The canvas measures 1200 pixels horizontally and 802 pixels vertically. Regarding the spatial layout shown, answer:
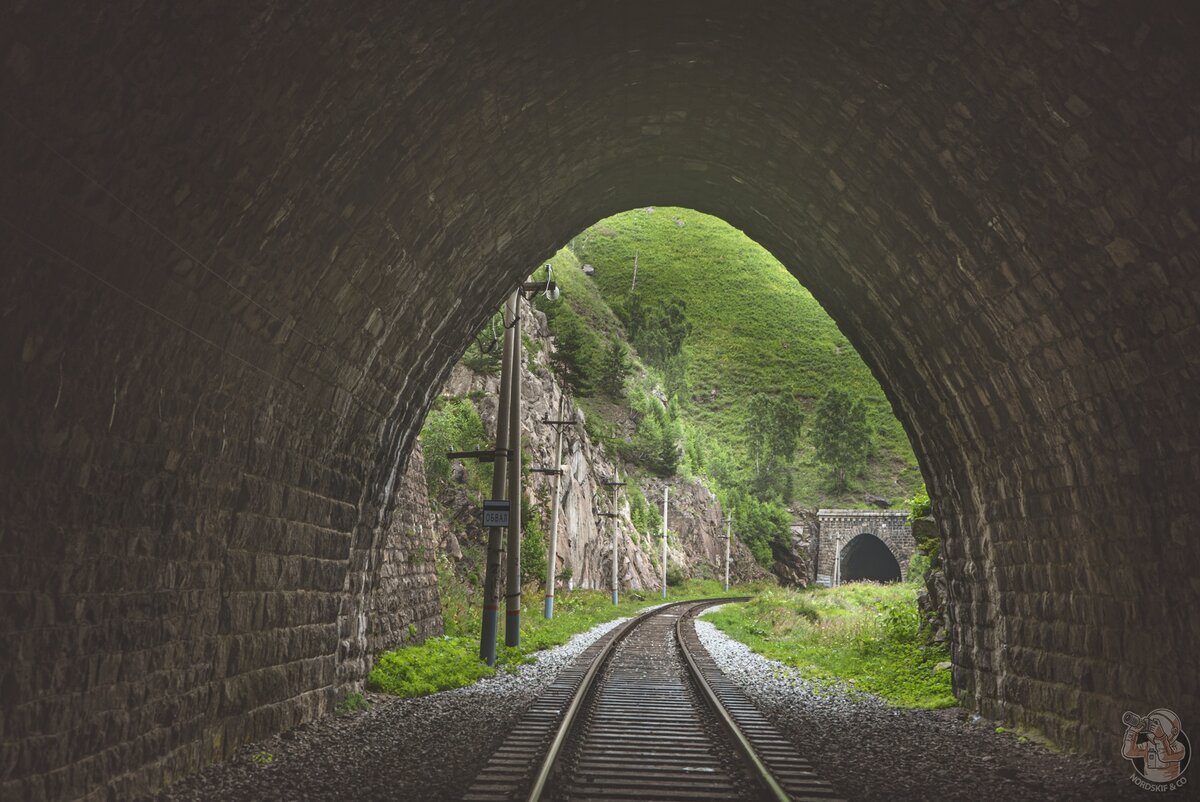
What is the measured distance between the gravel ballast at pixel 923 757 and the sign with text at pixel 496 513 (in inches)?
201

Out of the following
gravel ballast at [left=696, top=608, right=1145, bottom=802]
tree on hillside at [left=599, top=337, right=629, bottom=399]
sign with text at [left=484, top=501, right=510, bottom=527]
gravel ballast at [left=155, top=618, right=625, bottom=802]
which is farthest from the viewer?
tree on hillside at [left=599, top=337, right=629, bottom=399]

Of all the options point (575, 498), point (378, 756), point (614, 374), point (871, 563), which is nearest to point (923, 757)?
point (378, 756)

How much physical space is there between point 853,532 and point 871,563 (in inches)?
510

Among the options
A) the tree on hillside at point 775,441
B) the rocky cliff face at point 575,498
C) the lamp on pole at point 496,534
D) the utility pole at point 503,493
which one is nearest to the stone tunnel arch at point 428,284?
the lamp on pole at point 496,534

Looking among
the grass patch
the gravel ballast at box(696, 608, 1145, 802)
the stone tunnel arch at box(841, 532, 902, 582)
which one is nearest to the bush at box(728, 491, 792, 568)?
the stone tunnel arch at box(841, 532, 902, 582)

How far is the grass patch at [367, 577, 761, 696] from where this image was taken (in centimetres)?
1304

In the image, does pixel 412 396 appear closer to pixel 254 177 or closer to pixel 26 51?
pixel 254 177

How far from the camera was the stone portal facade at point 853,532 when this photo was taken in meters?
69.3

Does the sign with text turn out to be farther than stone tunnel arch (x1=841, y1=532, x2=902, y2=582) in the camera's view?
No

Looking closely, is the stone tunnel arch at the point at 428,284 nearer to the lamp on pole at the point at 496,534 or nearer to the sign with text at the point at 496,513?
the sign with text at the point at 496,513

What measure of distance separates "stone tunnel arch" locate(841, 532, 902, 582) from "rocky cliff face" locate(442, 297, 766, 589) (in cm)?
1688

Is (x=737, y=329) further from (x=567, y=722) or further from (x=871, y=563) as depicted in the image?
(x=567, y=722)

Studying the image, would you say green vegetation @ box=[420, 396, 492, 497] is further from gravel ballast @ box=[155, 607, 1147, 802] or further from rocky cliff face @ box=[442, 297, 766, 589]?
gravel ballast @ box=[155, 607, 1147, 802]

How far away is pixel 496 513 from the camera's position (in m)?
16.0
